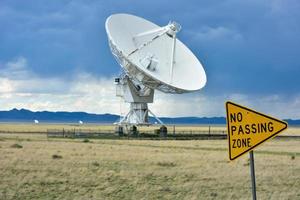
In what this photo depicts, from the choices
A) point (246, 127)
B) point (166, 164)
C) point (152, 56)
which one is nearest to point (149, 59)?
point (152, 56)

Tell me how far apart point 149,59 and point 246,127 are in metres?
56.5

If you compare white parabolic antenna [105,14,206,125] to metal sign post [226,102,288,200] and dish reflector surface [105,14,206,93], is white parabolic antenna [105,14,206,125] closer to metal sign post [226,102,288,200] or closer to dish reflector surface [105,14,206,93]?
dish reflector surface [105,14,206,93]

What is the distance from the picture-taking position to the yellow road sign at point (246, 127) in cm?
887

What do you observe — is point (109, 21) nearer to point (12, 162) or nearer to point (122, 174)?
point (12, 162)

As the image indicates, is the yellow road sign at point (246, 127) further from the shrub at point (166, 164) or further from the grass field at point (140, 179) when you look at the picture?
the shrub at point (166, 164)

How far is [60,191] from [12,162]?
10871 mm

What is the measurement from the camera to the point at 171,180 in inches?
879

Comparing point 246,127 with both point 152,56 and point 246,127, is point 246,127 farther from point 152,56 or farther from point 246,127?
point 152,56

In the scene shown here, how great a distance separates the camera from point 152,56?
6625cm

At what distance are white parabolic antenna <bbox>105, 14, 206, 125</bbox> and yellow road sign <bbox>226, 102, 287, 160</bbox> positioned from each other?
52.0m

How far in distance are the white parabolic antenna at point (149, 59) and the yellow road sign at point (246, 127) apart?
52001 mm

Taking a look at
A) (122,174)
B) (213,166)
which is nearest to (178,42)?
(213,166)

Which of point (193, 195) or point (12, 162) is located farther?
point (12, 162)

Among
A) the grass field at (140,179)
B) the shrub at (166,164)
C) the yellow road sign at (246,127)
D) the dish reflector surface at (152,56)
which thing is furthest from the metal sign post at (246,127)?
the dish reflector surface at (152,56)
